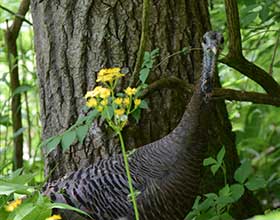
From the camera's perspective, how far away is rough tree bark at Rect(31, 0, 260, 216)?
106 inches

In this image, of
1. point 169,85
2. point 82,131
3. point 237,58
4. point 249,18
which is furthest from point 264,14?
point 82,131

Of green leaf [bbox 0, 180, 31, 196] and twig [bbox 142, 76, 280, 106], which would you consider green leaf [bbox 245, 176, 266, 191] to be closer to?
twig [bbox 142, 76, 280, 106]

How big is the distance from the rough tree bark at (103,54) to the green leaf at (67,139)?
53cm

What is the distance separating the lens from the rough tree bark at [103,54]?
2688 mm

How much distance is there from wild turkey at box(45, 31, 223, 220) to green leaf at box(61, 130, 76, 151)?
20cm

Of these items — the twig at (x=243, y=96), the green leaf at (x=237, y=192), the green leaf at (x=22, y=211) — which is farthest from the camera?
the twig at (x=243, y=96)

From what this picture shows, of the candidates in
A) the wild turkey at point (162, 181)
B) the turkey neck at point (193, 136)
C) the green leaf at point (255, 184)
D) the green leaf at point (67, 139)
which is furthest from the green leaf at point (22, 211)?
the green leaf at point (255, 184)

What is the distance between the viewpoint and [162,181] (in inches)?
91.2

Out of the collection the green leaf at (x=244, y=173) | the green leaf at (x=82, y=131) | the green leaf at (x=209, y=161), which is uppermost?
the green leaf at (x=82, y=131)

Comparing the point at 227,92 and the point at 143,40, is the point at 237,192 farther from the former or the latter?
the point at 143,40

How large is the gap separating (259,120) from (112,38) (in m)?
1.69

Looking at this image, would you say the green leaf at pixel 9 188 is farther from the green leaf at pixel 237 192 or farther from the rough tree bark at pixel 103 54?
the rough tree bark at pixel 103 54

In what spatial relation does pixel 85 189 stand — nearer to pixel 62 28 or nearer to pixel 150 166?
pixel 150 166

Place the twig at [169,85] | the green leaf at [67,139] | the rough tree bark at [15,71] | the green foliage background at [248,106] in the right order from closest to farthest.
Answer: the green leaf at [67,139] → the twig at [169,85] → the green foliage background at [248,106] → the rough tree bark at [15,71]
